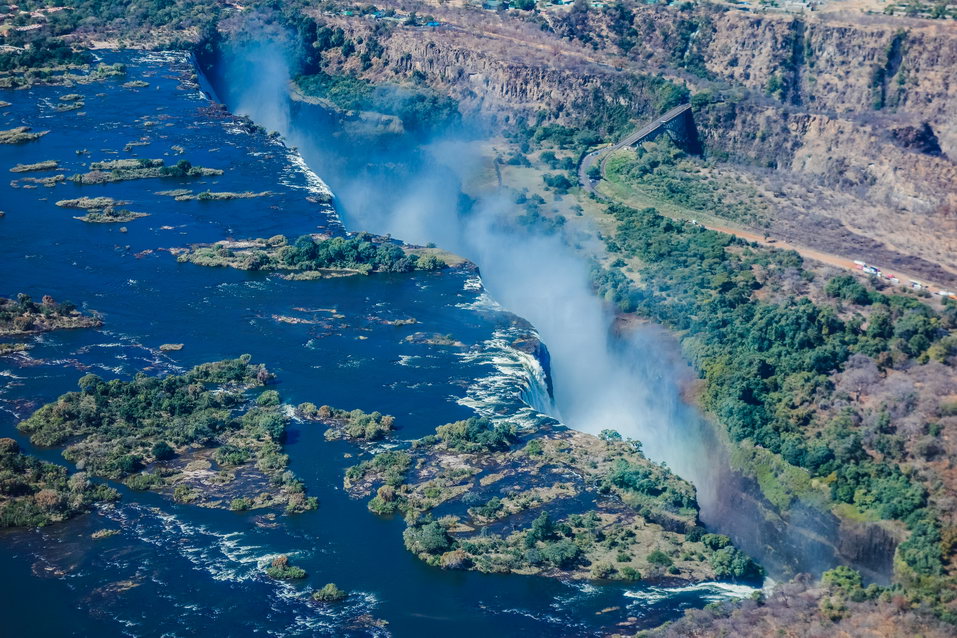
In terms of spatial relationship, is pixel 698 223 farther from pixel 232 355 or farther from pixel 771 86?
pixel 232 355

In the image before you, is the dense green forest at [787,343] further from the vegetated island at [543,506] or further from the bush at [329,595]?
the bush at [329,595]

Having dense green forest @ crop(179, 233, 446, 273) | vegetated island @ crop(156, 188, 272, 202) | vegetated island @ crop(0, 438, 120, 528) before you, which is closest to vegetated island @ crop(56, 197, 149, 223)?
vegetated island @ crop(156, 188, 272, 202)

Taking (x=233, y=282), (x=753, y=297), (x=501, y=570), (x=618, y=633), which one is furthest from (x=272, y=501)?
(x=753, y=297)

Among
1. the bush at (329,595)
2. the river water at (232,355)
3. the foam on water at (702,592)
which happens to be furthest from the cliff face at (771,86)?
the bush at (329,595)

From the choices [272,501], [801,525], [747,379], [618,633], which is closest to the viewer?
[618,633]

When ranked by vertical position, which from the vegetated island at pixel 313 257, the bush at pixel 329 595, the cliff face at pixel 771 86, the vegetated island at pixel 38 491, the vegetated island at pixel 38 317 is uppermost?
the cliff face at pixel 771 86

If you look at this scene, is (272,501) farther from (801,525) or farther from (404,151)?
(404,151)

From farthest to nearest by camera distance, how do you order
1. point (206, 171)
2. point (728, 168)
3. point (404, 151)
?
point (404, 151) → point (728, 168) → point (206, 171)

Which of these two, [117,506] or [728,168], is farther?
[728,168]
